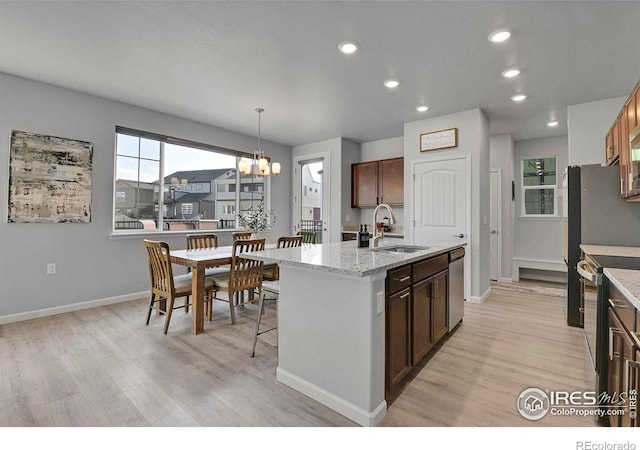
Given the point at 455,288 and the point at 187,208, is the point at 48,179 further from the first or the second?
the point at 455,288

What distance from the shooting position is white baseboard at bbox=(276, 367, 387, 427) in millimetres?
1707

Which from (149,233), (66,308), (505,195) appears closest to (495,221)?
(505,195)

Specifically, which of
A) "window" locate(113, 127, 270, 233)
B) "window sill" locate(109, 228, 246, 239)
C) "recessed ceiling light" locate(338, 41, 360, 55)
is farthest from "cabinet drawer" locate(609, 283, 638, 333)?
"window" locate(113, 127, 270, 233)

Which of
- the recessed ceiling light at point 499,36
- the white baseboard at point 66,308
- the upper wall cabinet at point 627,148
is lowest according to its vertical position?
the white baseboard at point 66,308

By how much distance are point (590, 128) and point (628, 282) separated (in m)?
3.40

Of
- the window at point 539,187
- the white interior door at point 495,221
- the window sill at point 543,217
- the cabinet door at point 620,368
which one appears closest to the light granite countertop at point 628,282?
the cabinet door at point 620,368

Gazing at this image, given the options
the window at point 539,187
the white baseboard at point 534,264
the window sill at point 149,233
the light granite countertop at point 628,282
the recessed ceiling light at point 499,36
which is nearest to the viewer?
the light granite countertop at point 628,282

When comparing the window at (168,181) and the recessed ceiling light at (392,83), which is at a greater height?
the recessed ceiling light at (392,83)

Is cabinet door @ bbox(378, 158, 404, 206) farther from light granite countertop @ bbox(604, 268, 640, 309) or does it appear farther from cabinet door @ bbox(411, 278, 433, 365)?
light granite countertop @ bbox(604, 268, 640, 309)

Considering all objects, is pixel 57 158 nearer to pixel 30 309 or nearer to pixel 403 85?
pixel 30 309

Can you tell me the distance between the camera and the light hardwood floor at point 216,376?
1778 millimetres

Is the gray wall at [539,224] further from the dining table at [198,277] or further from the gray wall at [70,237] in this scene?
the gray wall at [70,237]

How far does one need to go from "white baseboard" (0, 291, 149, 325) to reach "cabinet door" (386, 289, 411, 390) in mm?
3754
